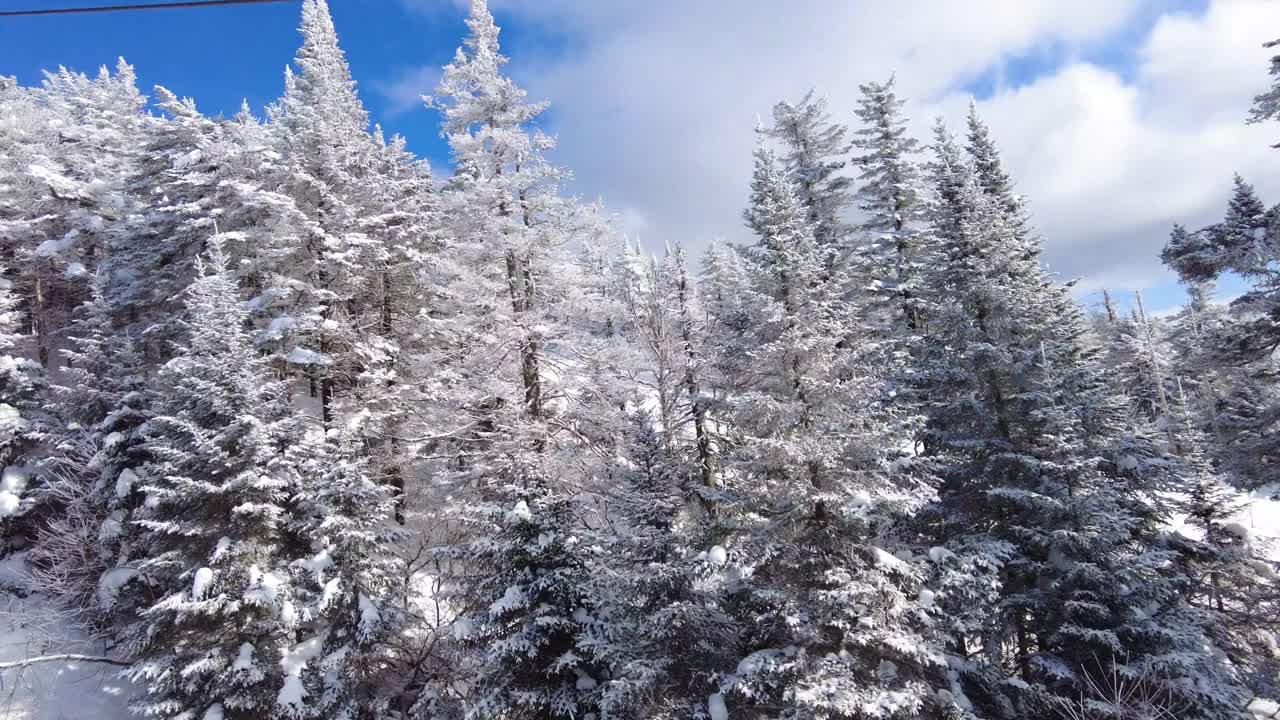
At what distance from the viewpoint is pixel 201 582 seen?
530 inches

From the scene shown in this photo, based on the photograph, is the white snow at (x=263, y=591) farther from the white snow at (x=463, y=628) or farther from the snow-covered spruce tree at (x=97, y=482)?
the snow-covered spruce tree at (x=97, y=482)

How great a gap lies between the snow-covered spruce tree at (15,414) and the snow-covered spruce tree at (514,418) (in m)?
15.9

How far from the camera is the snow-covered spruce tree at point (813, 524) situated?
411 inches

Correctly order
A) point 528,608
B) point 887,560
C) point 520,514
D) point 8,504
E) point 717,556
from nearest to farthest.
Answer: point 887,560 → point 717,556 → point 528,608 → point 520,514 → point 8,504

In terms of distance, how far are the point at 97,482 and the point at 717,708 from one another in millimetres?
19758

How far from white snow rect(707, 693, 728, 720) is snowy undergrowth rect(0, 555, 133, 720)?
54.5 feet

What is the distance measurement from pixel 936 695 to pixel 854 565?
269 cm

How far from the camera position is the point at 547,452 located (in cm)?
1479

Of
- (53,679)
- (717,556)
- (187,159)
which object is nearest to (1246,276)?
(717,556)

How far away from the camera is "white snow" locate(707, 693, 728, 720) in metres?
10.6

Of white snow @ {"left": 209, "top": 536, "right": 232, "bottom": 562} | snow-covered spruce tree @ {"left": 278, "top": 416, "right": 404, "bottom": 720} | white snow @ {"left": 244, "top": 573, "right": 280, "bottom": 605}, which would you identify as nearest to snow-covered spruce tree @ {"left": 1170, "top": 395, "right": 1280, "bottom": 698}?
snow-covered spruce tree @ {"left": 278, "top": 416, "right": 404, "bottom": 720}

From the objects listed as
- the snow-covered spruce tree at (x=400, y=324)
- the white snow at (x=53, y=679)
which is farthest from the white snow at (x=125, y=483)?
the snow-covered spruce tree at (x=400, y=324)

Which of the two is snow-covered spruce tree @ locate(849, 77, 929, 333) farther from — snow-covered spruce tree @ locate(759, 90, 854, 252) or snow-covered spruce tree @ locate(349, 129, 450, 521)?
snow-covered spruce tree @ locate(349, 129, 450, 521)

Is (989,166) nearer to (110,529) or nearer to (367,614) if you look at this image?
(367,614)
